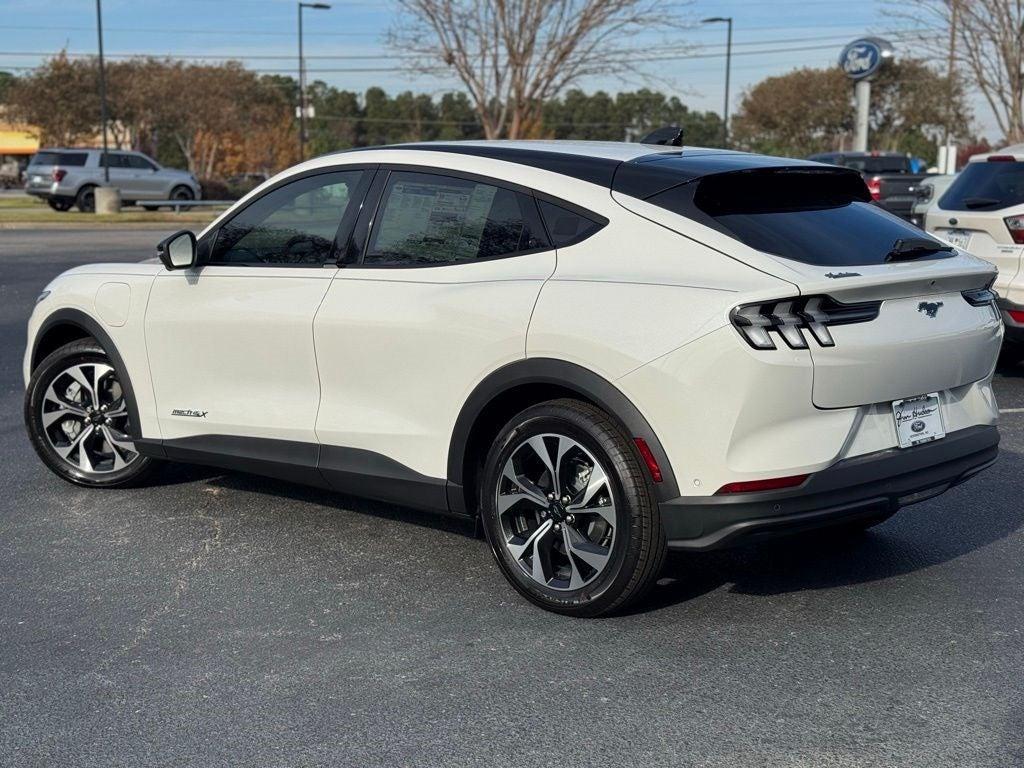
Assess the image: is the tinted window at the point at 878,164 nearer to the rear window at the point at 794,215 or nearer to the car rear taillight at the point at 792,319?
the rear window at the point at 794,215

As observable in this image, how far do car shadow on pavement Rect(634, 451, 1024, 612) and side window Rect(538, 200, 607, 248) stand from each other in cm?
137

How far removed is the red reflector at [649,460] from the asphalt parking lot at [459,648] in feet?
1.92

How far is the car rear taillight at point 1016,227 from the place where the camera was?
866cm

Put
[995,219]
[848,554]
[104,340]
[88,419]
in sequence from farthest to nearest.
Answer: [995,219] < [88,419] < [104,340] < [848,554]

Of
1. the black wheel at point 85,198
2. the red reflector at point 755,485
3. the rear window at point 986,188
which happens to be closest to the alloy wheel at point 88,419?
the red reflector at point 755,485

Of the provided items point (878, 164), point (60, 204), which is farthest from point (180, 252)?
point (60, 204)

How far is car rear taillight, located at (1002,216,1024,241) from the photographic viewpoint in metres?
8.66

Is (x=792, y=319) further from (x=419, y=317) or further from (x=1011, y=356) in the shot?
(x=1011, y=356)

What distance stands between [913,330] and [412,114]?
11855 cm

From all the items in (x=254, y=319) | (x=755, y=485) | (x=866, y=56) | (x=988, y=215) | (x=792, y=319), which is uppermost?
(x=866, y=56)

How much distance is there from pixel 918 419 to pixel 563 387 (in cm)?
128

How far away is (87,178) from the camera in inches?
1419

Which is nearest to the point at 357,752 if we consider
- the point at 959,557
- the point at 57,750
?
Answer: the point at 57,750

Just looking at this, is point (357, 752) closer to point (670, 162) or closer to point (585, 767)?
point (585, 767)
